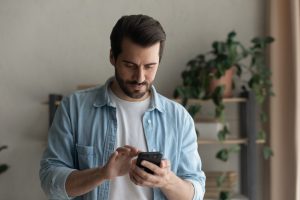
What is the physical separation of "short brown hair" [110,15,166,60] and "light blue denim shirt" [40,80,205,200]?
156 millimetres

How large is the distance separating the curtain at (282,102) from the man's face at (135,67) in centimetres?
145

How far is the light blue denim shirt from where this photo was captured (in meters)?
1.25

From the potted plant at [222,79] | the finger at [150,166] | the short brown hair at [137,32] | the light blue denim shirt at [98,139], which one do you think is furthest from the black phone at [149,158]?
the potted plant at [222,79]

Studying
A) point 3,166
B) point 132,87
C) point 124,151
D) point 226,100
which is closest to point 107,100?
point 132,87

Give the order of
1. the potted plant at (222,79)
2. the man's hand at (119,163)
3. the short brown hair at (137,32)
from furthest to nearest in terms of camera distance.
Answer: the potted plant at (222,79), the short brown hair at (137,32), the man's hand at (119,163)

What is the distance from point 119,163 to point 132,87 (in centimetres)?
22

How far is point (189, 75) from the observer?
2.57 m

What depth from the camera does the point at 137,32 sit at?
124cm

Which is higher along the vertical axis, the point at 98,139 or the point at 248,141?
the point at 98,139

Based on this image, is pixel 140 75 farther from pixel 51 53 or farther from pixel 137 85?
pixel 51 53

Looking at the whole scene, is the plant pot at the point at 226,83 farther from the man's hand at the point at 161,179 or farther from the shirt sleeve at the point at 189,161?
the man's hand at the point at 161,179

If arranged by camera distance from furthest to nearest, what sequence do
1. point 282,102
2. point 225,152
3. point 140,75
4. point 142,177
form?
point 282,102 < point 225,152 < point 140,75 < point 142,177

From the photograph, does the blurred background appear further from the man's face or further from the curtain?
the man's face

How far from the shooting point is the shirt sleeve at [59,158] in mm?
1210
